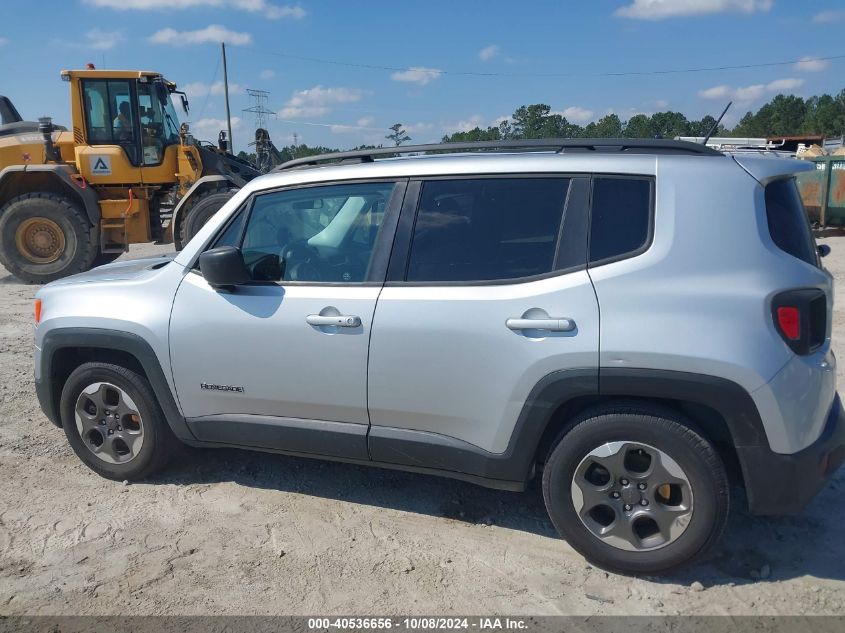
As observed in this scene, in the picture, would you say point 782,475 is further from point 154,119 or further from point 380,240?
point 154,119

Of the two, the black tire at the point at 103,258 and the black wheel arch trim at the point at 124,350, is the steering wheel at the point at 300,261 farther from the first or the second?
the black tire at the point at 103,258

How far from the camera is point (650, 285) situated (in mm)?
A: 2975

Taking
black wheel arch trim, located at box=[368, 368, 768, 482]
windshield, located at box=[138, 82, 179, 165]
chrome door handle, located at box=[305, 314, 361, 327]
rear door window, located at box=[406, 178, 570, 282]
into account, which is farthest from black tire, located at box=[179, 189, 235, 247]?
black wheel arch trim, located at box=[368, 368, 768, 482]

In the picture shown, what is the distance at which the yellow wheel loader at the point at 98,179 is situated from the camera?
11719 millimetres

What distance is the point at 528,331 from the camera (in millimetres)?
3102

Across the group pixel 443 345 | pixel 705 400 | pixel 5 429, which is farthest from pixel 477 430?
pixel 5 429

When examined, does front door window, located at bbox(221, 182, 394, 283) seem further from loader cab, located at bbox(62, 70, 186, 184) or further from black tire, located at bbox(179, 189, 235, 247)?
loader cab, located at bbox(62, 70, 186, 184)

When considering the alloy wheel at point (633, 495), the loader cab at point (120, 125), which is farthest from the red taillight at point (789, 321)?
the loader cab at point (120, 125)

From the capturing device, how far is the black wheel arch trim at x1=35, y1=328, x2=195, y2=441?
3871mm

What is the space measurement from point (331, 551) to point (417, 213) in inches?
66.3

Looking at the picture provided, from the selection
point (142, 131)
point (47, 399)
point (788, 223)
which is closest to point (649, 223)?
point (788, 223)

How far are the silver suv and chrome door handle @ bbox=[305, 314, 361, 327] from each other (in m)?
0.02

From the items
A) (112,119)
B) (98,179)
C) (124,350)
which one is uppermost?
(112,119)

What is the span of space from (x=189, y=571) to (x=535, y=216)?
2277 mm
